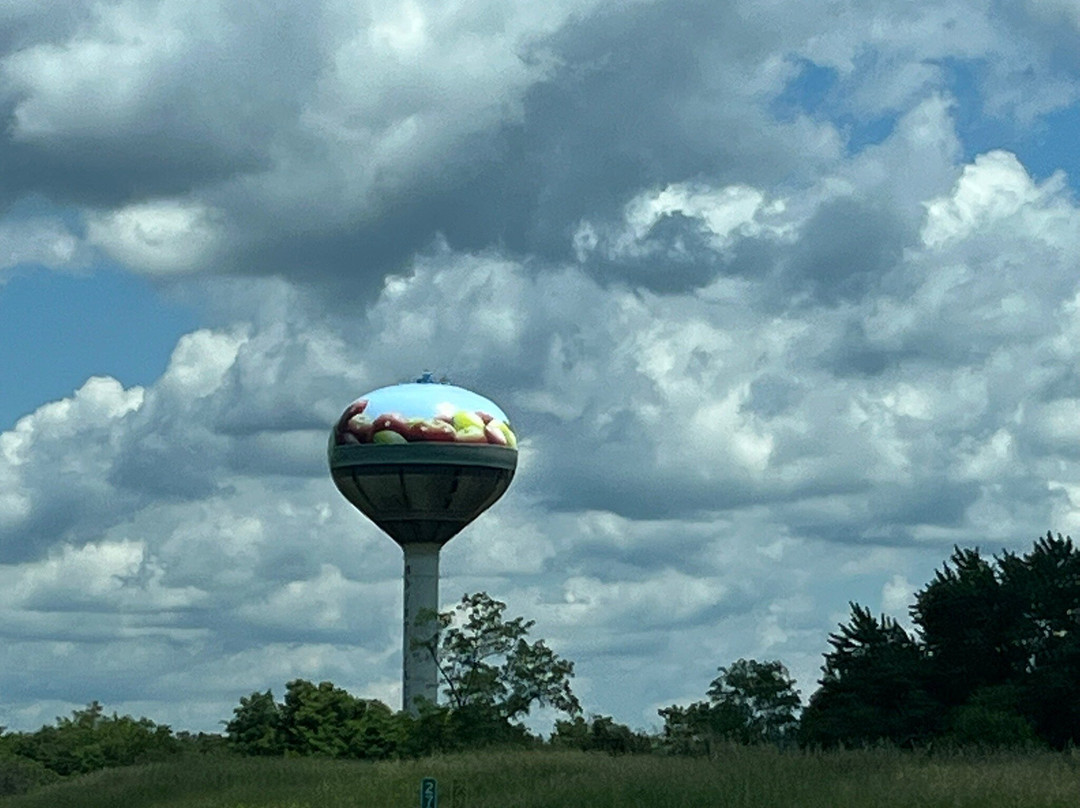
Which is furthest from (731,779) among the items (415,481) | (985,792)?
(415,481)

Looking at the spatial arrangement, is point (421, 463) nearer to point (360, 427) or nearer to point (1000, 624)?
point (360, 427)

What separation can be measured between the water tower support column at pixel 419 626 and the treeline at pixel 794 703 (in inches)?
76.1

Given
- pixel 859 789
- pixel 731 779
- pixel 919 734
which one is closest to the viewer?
pixel 859 789

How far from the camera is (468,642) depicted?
262 ft

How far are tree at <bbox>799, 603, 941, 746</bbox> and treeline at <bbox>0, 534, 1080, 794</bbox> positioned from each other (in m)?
0.05

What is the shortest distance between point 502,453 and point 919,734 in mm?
32911

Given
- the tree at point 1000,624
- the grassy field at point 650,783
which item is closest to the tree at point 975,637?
the tree at point 1000,624

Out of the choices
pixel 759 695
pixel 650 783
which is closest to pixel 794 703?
pixel 759 695

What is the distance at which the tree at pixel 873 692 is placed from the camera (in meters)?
64.4

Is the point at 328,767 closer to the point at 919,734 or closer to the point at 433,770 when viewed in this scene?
the point at 433,770

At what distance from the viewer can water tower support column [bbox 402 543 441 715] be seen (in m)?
90.9

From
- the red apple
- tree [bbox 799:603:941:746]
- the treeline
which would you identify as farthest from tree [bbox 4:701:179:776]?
tree [bbox 799:603:941:746]

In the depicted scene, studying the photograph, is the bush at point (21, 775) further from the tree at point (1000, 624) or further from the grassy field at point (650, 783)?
the tree at point (1000, 624)

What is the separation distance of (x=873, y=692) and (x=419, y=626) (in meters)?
28.9
